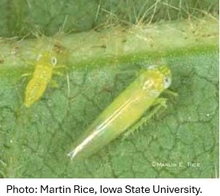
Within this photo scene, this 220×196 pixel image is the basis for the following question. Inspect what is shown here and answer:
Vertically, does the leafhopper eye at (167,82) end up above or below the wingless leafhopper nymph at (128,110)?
above

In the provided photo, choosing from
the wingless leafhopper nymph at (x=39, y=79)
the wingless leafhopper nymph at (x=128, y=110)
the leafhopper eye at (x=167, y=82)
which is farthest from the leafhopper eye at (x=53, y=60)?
the leafhopper eye at (x=167, y=82)

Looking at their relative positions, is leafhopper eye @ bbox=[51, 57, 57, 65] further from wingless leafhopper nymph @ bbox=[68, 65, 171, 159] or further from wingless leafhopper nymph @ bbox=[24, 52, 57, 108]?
wingless leafhopper nymph @ bbox=[68, 65, 171, 159]

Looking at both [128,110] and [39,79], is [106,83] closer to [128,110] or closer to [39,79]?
[128,110]
